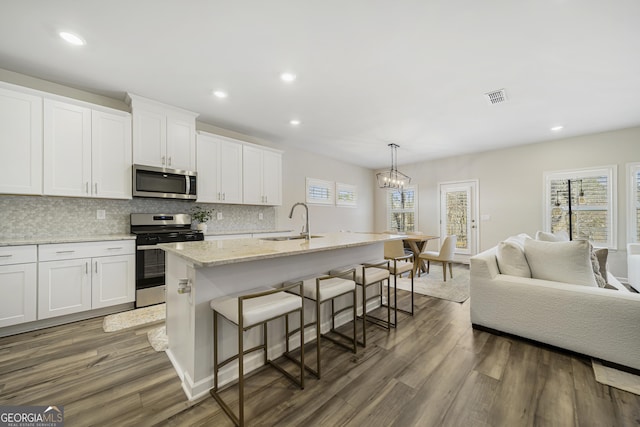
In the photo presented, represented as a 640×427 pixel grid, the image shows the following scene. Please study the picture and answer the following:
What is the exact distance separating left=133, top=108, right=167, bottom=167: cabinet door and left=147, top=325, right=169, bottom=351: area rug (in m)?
2.07

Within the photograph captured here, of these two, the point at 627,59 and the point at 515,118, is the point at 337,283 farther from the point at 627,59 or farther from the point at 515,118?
the point at 515,118

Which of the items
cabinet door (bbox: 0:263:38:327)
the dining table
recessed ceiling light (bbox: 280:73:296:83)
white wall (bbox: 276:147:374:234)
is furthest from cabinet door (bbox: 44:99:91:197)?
the dining table

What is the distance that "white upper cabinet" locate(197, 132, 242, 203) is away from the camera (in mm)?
3709

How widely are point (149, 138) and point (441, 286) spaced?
482 centimetres

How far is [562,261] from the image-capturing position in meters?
2.13

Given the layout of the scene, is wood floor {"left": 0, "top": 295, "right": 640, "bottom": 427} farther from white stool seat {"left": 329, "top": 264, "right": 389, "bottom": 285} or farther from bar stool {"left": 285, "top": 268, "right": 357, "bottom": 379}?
white stool seat {"left": 329, "top": 264, "right": 389, "bottom": 285}

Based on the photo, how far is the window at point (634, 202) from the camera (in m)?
4.02

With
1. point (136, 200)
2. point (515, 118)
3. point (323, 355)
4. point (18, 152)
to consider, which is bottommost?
point (323, 355)

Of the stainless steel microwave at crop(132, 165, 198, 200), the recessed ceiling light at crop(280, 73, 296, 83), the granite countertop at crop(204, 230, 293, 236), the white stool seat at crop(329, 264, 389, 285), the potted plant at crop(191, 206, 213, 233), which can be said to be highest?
the recessed ceiling light at crop(280, 73, 296, 83)

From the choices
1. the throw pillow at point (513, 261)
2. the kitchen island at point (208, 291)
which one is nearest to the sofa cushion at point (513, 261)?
the throw pillow at point (513, 261)

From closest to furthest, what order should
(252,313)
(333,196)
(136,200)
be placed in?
(252,313), (136,200), (333,196)

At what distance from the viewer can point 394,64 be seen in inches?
96.0

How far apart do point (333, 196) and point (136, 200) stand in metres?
4.11

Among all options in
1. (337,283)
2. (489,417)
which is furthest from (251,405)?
(489,417)
